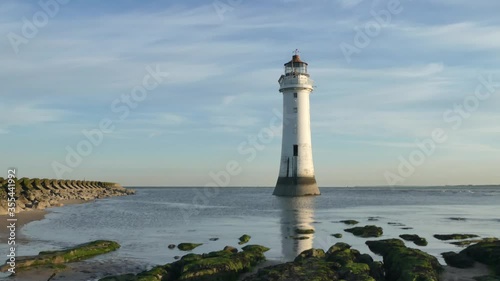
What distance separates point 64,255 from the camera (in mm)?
15352

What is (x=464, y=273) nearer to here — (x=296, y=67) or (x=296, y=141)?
(x=296, y=141)

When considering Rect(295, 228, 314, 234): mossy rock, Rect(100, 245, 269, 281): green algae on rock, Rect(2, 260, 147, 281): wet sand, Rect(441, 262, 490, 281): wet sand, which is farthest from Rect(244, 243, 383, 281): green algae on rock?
Rect(295, 228, 314, 234): mossy rock

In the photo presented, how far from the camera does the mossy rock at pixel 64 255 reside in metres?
14.0

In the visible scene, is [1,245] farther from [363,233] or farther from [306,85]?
[306,85]

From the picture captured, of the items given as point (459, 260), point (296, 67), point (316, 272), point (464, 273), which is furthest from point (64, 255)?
point (296, 67)

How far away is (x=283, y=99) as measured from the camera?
53.3 meters

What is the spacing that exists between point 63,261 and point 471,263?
1360 centimetres

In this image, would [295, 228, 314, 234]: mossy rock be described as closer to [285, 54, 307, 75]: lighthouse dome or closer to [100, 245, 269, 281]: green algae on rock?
[100, 245, 269, 281]: green algae on rock

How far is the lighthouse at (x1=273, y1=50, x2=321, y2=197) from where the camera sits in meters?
51.3

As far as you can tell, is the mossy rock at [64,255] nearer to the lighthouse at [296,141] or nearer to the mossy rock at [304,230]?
the mossy rock at [304,230]

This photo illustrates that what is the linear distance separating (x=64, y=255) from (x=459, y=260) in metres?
13.4

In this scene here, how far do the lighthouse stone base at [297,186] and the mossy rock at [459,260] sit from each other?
1369 inches

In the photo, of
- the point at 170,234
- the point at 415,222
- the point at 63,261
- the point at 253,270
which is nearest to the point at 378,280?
the point at 253,270

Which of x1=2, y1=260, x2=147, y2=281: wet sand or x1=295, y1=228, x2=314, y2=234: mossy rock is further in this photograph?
x1=295, y1=228, x2=314, y2=234: mossy rock
